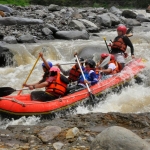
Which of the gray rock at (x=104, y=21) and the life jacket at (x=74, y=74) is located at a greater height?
the gray rock at (x=104, y=21)

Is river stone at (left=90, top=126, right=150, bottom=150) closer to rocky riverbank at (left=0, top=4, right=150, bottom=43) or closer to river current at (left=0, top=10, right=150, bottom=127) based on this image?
river current at (left=0, top=10, right=150, bottom=127)

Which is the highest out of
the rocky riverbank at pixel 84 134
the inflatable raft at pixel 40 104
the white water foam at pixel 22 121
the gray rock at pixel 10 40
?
the rocky riverbank at pixel 84 134

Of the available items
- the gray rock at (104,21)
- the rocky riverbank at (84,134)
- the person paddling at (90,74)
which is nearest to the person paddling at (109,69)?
the person paddling at (90,74)

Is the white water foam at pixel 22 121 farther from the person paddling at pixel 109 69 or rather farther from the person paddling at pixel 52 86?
the person paddling at pixel 109 69

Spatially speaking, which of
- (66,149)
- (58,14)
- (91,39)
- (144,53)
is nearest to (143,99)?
(66,149)

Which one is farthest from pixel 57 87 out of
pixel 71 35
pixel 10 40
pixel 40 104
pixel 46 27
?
pixel 46 27

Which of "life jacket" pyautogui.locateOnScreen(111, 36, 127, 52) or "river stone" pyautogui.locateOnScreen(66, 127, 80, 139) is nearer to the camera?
"river stone" pyautogui.locateOnScreen(66, 127, 80, 139)

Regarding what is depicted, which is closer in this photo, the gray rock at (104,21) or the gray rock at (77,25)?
the gray rock at (77,25)

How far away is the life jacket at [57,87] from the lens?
637 centimetres

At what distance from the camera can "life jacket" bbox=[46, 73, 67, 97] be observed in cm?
637

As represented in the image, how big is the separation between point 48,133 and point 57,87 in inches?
87.7

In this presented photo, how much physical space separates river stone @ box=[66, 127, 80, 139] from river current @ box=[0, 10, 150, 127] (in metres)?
1.72

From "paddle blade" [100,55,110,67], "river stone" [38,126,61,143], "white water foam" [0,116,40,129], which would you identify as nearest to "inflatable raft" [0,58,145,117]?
"white water foam" [0,116,40,129]

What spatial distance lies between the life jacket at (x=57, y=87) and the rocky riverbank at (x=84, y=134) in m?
1.32
